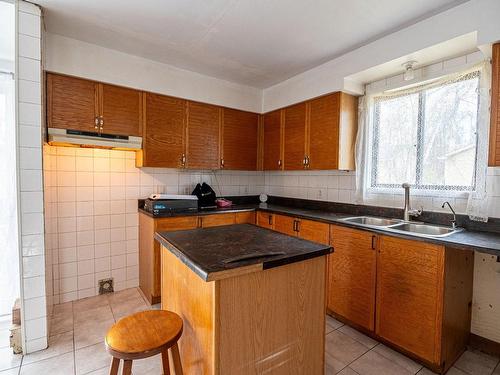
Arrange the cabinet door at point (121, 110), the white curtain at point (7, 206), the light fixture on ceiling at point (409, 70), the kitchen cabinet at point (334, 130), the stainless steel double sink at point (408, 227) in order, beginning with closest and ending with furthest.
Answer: the stainless steel double sink at point (408, 227) < the light fixture on ceiling at point (409, 70) < the white curtain at point (7, 206) < the cabinet door at point (121, 110) < the kitchen cabinet at point (334, 130)

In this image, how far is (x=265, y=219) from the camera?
305 cm

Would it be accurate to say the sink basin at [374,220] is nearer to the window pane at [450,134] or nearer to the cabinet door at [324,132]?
the window pane at [450,134]

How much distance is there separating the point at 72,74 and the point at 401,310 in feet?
10.6

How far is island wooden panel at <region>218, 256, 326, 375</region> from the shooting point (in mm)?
1071

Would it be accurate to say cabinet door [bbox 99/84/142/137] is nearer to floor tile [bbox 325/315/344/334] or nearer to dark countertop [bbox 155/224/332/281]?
dark countertop [bbox 155/224/332/281]

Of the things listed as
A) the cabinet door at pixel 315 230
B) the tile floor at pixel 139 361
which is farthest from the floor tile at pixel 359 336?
the cabinet door at pixel 315 230

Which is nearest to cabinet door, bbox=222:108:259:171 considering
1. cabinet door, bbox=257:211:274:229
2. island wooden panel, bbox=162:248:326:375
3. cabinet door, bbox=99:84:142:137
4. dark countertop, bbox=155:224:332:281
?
cabinet door, bbox=257:211:274:229

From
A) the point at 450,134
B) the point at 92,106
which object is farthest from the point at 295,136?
the point at 92,106

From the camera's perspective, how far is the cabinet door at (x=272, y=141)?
10.7 feet

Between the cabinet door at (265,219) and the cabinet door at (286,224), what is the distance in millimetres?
65

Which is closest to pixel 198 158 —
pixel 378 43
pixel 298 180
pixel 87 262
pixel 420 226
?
pixel 298 180

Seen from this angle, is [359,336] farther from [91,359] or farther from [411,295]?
[91,359]

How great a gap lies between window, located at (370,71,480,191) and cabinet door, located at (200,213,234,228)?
5.13 ft

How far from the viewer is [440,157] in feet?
7.04
